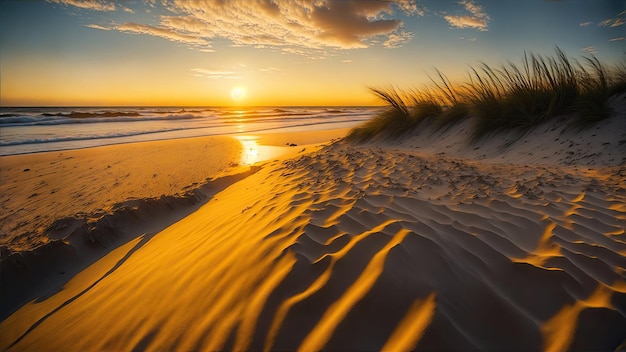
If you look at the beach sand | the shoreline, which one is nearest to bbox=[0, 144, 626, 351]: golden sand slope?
the beach sand

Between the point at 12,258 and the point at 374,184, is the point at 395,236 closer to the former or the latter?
the point at 374,184

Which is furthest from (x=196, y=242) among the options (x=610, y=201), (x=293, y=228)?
(x=610, y=201)

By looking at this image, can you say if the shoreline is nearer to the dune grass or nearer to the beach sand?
the beach sand

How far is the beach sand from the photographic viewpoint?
1364 mm

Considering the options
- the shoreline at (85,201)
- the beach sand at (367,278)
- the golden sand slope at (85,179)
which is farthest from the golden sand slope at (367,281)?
the golden sand slope at (85,179)

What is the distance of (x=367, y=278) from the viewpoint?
159 cm

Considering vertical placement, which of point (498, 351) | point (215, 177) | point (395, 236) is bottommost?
point (215, 177)

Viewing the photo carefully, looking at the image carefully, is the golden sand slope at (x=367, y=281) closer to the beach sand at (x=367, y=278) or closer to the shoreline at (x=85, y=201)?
the beach sand at (x=367, y=278)

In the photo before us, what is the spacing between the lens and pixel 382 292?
4.87ft

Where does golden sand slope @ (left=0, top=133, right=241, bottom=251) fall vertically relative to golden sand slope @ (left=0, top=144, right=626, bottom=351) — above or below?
below

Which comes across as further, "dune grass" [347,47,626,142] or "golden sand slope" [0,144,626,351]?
"dune grass" [347,47,626,142]

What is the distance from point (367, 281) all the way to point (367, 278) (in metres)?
0.03

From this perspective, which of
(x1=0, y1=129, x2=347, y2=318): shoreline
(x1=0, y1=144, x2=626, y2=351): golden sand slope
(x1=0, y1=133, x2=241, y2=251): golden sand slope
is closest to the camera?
(x1=0, y1=144, x2=626, y2=351): golden sand slope

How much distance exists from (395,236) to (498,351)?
81 centimetres
